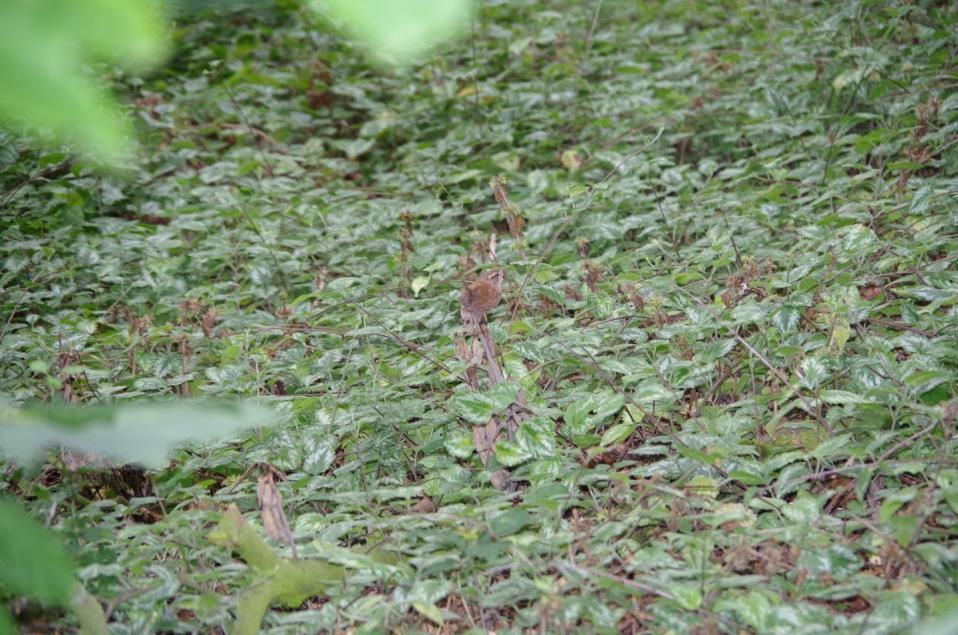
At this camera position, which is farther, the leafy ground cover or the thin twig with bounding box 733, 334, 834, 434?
the thin twig with bounding box 733, 334, 834, 434

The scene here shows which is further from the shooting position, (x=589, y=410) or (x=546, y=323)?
(x=546, y=323)

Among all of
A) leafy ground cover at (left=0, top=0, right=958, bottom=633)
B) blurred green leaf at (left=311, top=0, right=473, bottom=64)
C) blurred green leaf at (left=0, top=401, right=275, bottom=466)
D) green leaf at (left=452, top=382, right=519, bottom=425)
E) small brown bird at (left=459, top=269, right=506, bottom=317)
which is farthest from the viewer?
small brown bird at (left=459, top=269, right=506, bottom=317)

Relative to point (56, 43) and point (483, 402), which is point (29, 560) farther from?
point (483, 402)

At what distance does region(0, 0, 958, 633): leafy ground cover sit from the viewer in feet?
5.11

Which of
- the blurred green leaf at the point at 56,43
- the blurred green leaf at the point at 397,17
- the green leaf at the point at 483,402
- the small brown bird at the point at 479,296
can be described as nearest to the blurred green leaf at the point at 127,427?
the blurred green leaf at the point at 56,43

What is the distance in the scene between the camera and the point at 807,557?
58.8 inches

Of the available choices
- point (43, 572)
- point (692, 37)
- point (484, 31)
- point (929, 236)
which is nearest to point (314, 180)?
point (484, 31)

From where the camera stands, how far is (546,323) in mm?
2398

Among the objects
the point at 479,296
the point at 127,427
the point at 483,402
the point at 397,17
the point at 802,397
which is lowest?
the point at 802,397

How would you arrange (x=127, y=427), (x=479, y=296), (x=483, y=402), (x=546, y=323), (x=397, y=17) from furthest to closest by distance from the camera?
(x=546, y=323) → (x=479, y=296) → (x=483, y=402) → (x=127, y=427) → (x=397, y=17)

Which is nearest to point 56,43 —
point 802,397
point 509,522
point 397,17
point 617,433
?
point 397,17

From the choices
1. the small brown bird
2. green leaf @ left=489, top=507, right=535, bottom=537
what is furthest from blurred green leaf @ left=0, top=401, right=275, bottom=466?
the small brown bird

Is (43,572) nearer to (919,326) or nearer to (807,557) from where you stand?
(807,557)

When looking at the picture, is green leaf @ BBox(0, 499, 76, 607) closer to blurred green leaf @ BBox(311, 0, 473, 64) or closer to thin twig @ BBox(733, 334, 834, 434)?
blurred green leaf @ BBox(311, 0, 473, 64)
